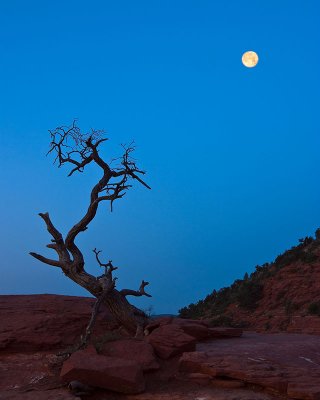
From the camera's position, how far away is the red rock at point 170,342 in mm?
9875

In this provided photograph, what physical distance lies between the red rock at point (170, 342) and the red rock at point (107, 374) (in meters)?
1.25

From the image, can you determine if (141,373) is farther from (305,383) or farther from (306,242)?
(306,242)

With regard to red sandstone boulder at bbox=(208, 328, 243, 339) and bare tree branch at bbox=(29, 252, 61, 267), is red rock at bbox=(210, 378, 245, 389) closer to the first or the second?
red sandstone boulder at bbox=(208, 328, 243, 339)

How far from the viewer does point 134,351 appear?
32.1 ft

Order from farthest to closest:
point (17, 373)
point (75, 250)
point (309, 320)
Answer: point (309, 320) → point (75, 250) → point (17, 373)

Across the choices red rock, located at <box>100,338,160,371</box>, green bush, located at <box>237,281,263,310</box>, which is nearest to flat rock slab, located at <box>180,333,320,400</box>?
red rock, located at <box>100,338,160,371</box>

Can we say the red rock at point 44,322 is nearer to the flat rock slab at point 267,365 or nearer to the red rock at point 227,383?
the flat rock slab at point 267,365

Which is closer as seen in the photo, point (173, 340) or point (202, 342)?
point (173, 340)

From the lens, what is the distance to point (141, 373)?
8.66m

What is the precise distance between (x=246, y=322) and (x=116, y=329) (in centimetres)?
1189

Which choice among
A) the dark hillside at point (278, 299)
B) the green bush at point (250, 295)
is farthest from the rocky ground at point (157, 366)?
the green bush at point (250, 295)

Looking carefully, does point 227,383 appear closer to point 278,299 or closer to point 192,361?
point 192,361

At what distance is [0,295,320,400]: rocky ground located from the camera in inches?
321

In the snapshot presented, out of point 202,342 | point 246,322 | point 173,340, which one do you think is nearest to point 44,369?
point 173,340
